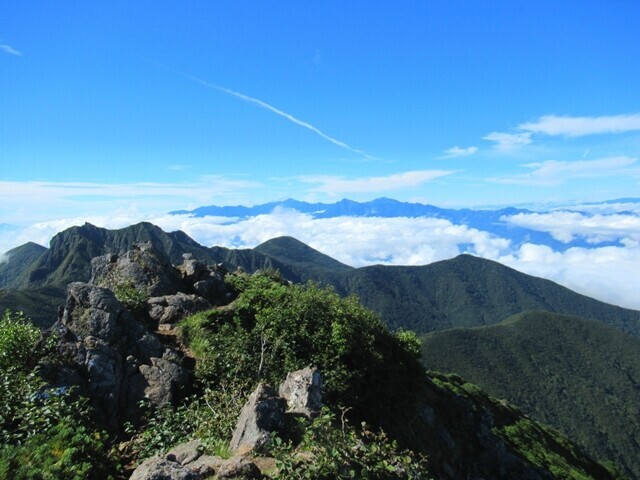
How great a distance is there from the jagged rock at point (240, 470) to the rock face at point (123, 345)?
7.92 m

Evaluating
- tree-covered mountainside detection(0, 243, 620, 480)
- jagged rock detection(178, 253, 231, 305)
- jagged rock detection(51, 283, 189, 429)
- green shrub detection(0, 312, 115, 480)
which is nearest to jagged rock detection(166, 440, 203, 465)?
tree-covered mountainside detection(0, 243, 620, 480)

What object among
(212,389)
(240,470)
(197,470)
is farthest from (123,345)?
(240,470)

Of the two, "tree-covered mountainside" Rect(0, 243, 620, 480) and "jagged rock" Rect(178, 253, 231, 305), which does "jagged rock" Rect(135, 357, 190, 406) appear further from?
"jagged rock" Rect(178, 253, 231, 305)

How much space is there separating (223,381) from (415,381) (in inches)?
419

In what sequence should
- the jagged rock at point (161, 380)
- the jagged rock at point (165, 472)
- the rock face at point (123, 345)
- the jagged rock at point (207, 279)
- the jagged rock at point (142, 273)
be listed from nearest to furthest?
1. the jagged rock at point (165, 472)
2. the rock face at point (123, 345)
3. the jagged rock at point (161, 380)
4. the jagged rock at point (142, 273)
5. the jagged rock at point (207, 279)

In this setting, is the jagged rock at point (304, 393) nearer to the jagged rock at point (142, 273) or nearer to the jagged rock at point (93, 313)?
the jagged rock at point (93, 313)

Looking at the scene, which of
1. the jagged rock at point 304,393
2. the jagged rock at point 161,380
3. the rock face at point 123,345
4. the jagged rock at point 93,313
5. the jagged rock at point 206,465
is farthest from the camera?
the jagged rock at point 93,313

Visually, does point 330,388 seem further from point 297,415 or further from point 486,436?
point 486,436

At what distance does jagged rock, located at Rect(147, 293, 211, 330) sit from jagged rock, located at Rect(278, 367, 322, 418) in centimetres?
Result: 1084

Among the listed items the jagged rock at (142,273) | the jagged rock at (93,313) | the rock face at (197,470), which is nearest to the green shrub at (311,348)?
the jagged rock at (93,313)

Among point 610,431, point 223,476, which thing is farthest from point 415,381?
point 610,431

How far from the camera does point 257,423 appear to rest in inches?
375

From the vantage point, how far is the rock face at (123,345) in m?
14.8

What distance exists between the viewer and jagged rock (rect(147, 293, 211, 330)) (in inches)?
871
